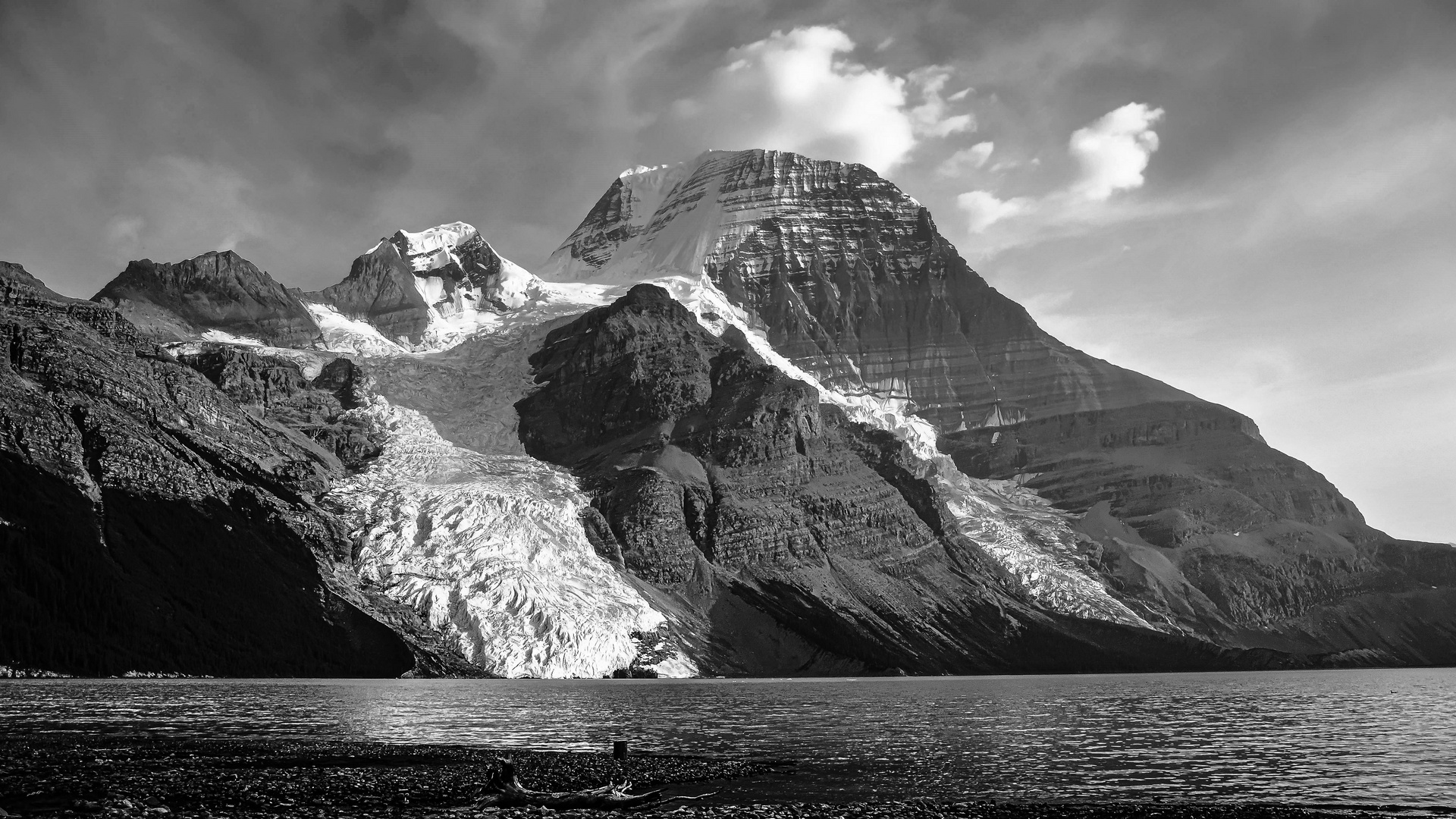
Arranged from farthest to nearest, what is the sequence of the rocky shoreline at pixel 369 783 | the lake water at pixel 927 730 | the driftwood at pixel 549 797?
the lake water at pixel 927 730 < the driftwood at pixel 549 797 < the rocky shoreline at pixel 369 783

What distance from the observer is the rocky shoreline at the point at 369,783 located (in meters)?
54.3

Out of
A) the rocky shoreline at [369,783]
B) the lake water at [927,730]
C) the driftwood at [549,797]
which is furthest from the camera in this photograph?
the lake water at [927,730]

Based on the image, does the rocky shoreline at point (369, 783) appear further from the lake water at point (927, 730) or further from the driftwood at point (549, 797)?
the lake water at point (927, 730)

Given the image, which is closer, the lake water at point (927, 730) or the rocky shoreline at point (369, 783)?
the rocky shoreline at point (369, 783)

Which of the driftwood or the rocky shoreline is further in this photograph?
the driftwood

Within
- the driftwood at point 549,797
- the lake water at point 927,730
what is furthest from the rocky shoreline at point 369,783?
the lake water at point 927,730

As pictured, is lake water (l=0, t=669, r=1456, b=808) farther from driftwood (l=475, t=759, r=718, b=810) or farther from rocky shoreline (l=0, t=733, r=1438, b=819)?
driftwood (l=475, t=759, r=718, b=810)

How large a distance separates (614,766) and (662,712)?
63.3 metres

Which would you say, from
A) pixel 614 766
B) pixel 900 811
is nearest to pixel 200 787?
pixel 614 766

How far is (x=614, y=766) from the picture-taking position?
73500 mm

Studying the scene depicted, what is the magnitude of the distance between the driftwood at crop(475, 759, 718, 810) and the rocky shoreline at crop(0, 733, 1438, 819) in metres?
0.94

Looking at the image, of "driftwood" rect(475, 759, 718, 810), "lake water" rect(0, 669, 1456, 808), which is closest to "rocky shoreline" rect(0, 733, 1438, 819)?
"driftwood" rect(475, 759, 718, 810)

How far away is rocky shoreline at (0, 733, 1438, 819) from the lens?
5428cm

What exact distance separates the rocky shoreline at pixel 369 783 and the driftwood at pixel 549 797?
94 centimetres
